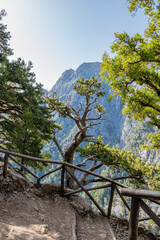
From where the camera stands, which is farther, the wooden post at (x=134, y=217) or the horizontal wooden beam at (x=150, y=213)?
the wooden post at (x=134, y=217)

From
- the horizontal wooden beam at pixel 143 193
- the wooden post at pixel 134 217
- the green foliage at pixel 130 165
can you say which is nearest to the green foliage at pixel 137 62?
the green foliage at pixel 130 165

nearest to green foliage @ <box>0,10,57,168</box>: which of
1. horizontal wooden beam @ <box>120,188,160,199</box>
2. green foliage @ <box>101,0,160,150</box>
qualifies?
green foliage @ <box>101,0,160,150</box>

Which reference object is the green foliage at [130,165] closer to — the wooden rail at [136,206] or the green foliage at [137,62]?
the green foliage at [137,62]

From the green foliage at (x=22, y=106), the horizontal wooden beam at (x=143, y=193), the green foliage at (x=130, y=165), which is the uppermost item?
the green foliage at (x=22, y=106)

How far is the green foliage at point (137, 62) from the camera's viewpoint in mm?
6750

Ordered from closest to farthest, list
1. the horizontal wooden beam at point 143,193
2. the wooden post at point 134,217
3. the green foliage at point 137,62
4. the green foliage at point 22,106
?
the horizontal wooden beam at point 143,193 < the wooden post at point 134,217 < the green foliage at point 137,62 < the green foliage at point 22,106

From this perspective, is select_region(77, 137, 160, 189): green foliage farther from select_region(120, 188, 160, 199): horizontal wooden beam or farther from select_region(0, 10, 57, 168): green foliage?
select_region(120, 188, 160, 199): horizontal wooden beam

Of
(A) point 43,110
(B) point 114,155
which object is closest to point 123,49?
(B) point 114,155

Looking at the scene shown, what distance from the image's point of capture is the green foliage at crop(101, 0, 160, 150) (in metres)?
6.75

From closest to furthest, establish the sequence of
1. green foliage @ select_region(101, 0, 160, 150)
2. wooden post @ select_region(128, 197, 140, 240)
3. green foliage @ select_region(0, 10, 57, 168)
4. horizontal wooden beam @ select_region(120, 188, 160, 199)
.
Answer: horizontal wooden beam @ select_region(120, 188, 160, 199)
wooden post @ select_region(128, 197, 140, 240)
green foliage @ select_region(101, 0, 160, 150)
green foliage @ select_region(0, 10, 57, 168)

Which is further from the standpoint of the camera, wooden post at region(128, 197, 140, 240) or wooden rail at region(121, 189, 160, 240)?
wooden post at region(128, 197, 140, 240)

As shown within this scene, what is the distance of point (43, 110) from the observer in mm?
12992

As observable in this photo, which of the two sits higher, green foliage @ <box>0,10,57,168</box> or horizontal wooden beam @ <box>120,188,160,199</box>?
green foliage @ <box>0,10,57,168</box>

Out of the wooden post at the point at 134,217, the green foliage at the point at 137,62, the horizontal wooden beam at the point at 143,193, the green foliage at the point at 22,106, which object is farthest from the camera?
the green foliage at the point at 22,106
